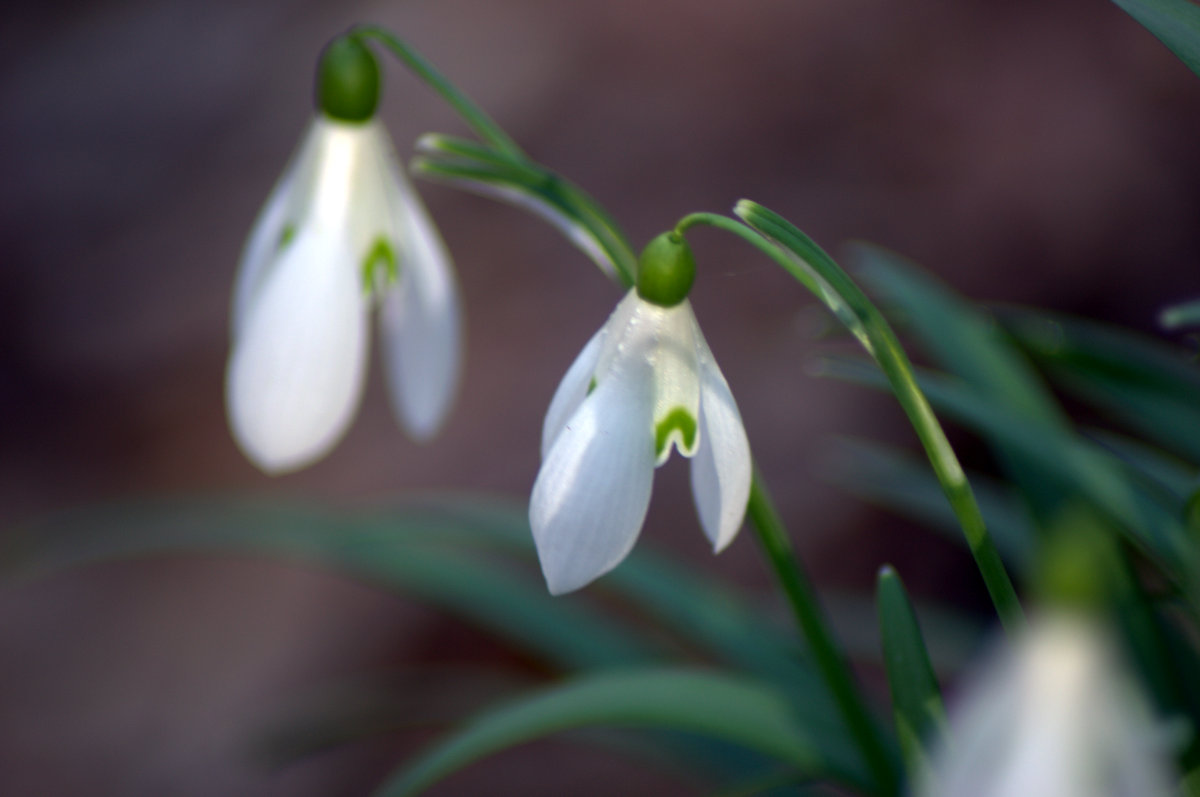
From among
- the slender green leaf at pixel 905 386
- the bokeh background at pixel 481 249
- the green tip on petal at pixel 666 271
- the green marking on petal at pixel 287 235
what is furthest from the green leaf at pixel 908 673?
the bokeh background at pixel 481 249

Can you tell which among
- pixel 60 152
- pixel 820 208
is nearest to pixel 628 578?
pixel 820 208

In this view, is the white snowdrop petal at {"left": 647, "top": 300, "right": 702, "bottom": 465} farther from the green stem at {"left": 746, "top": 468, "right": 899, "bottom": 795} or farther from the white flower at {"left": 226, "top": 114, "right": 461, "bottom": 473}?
the white flower at {"left": 226, "top": 114, "right": 461, "bottom": 473}

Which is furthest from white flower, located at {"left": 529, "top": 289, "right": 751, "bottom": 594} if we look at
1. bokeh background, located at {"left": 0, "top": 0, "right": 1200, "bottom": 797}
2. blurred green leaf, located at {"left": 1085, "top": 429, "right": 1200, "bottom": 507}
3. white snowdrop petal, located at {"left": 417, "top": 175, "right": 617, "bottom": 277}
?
bokeh background, located at {"left": 0, "top": 0, "right": 1200, "bottom": 797}

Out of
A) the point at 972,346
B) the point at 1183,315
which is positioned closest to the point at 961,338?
the point at 972,346

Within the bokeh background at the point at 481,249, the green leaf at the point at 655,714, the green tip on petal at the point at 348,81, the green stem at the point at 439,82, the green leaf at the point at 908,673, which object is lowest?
the green leaf at the point at 908,673

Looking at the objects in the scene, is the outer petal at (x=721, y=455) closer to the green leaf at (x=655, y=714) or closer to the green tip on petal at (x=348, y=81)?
the green leaf at (x=655, y=714)

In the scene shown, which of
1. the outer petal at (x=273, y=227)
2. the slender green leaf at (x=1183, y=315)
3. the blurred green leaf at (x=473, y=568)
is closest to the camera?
the slender green leaf at (x=1183, y=315)

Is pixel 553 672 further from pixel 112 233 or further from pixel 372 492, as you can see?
pixel 112 233
